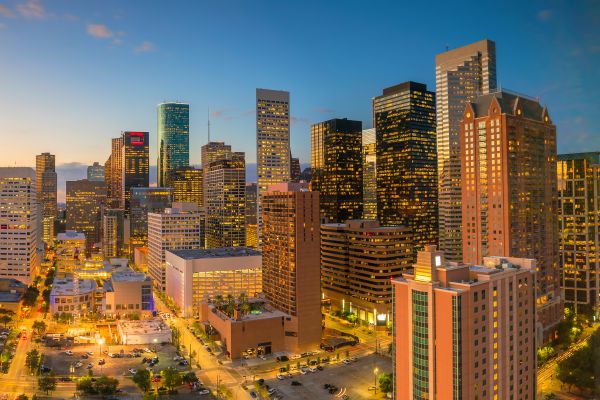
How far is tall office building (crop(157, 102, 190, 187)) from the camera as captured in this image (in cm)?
11706

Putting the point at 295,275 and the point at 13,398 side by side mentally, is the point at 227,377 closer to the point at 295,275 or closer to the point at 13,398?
the point at 295,275

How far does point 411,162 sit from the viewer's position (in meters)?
59.7

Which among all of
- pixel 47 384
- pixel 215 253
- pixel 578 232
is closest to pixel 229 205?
pixel 215 253

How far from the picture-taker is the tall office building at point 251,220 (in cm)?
6994

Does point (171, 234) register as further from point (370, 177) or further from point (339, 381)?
point (370, 177)

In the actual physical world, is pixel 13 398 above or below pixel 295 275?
below

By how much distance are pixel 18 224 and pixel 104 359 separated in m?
27.7

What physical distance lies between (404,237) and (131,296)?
18869mm

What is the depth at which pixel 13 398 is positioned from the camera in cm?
2052

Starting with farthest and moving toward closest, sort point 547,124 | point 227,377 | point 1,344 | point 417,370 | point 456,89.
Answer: point 456,89
point 547,124
point 1,344
point 227,377
point 417,370

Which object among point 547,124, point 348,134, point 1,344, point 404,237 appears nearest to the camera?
point 1,344

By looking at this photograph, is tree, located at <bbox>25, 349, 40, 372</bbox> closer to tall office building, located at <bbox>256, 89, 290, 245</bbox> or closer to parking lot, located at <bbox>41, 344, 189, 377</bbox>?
parking lot, located at <bbox>41, 344, 189, 377</bbox>

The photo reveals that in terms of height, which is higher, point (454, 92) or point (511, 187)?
point (454, 92)

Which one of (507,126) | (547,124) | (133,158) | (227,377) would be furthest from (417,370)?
(133,158)
